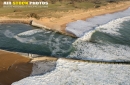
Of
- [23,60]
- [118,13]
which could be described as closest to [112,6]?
[118,13]

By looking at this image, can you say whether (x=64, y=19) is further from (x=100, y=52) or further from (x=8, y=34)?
(x=100, y=52)

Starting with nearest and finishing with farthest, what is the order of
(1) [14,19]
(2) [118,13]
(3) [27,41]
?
(3) [27,41]
(1) [14,19]
(2) [118,13]

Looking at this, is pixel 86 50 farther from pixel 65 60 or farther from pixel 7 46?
pixel 7 46

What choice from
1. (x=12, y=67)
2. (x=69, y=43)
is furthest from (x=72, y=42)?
(x=12, y=67)

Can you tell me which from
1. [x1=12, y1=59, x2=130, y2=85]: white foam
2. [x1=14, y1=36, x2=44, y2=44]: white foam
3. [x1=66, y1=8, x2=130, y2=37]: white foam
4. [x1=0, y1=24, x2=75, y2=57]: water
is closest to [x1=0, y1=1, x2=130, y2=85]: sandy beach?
[x1=12, y1=59, x2=130, y2=85]: white foam

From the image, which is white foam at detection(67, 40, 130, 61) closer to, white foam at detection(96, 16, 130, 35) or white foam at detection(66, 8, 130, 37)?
white foam at detection(66, 8, 130, 37)
